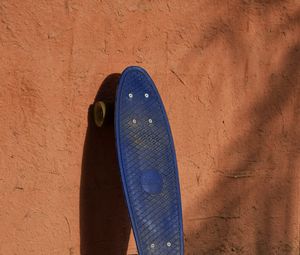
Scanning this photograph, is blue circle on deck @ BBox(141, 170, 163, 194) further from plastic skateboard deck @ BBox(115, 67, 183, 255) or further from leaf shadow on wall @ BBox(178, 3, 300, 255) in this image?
leaf shadow on wall @ BBox(178, 3, 300, 255)

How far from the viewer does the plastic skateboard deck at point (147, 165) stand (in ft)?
9.72

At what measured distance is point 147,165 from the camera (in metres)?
3.04

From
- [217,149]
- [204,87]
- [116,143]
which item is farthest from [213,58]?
[116,143]

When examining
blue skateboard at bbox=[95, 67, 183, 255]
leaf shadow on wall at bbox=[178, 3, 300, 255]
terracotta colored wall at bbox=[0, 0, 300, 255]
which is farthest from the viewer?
leaf shadow on wall at bbox=[178, 3, 300, 255]

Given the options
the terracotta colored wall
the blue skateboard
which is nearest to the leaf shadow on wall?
the terracotta colored wall

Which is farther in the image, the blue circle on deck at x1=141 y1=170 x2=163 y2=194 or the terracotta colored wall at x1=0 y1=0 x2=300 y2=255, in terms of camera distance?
the blue circle on deck at x1=141 y1=170 x2=163 y2=194

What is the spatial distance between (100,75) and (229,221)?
40.8 inches

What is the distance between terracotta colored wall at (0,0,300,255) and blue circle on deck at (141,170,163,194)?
0.53 ft

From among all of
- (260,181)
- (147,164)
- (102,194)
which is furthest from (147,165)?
(260,181)

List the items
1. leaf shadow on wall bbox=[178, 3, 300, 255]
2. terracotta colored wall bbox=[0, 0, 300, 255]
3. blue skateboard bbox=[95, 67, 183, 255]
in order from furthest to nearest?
1. leaf shadow on wall bbox=[178, 3, 300, 255]
2. blue skateboard bbox=[95, 67, 183, 255]
3. terracotta colored wall bbox=[0, 0, 300, 255]

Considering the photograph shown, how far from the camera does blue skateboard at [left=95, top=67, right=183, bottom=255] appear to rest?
2961 millimetres

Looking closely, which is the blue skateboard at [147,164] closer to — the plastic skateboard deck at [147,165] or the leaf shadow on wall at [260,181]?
the plastic skateboard deck at [147,165]

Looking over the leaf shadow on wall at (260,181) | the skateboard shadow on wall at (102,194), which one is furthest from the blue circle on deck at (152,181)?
the leaf shadow on wall at (260,181)

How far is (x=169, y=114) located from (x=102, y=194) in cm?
50
